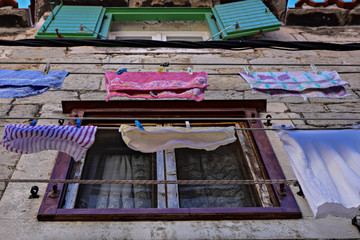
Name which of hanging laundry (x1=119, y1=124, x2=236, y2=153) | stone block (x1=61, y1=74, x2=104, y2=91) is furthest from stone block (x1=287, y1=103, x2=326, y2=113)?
stone block (x1=61, y1=74, x2=104, y2=91)

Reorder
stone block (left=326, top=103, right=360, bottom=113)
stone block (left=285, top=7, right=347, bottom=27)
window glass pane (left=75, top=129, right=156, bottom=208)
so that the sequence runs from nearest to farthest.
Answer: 1. window glass pane (left=75, top=129, right=156, bottom=208)
2. stone block (left=326, top=103, right=360, bottom=113)
3. stone block (left=285, top=7, right=347, bottom=27)

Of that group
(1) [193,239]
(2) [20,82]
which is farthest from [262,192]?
(2) [20,82]

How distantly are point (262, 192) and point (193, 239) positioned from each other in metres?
0.85

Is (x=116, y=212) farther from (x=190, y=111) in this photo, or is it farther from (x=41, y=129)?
(x=190, y=111)

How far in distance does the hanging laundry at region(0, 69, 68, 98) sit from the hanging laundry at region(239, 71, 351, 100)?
5.93ft

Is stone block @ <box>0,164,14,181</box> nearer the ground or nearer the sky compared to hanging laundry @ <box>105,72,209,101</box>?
nearer the ground

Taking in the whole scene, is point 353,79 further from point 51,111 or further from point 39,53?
point 39,53

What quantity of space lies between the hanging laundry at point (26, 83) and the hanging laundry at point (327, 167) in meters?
2.11

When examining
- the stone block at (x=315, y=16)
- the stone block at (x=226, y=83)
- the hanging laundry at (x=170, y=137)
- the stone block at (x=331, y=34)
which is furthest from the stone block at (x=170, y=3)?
the hanging laundry at (x=170, y=137)

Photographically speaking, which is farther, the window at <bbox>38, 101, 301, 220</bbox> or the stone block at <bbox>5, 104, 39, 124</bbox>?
the stone block at <bbox>5, 104, 39, 124</bbox>

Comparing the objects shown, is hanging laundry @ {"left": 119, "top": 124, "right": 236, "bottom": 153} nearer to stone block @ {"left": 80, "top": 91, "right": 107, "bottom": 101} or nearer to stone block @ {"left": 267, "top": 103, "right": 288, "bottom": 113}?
stone block @ {"left": 267, "top": 103, "right": 288, "bottom": 113}

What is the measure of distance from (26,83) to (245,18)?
137 inches

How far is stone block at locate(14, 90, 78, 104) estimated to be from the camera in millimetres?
4926

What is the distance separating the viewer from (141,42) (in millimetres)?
3623
